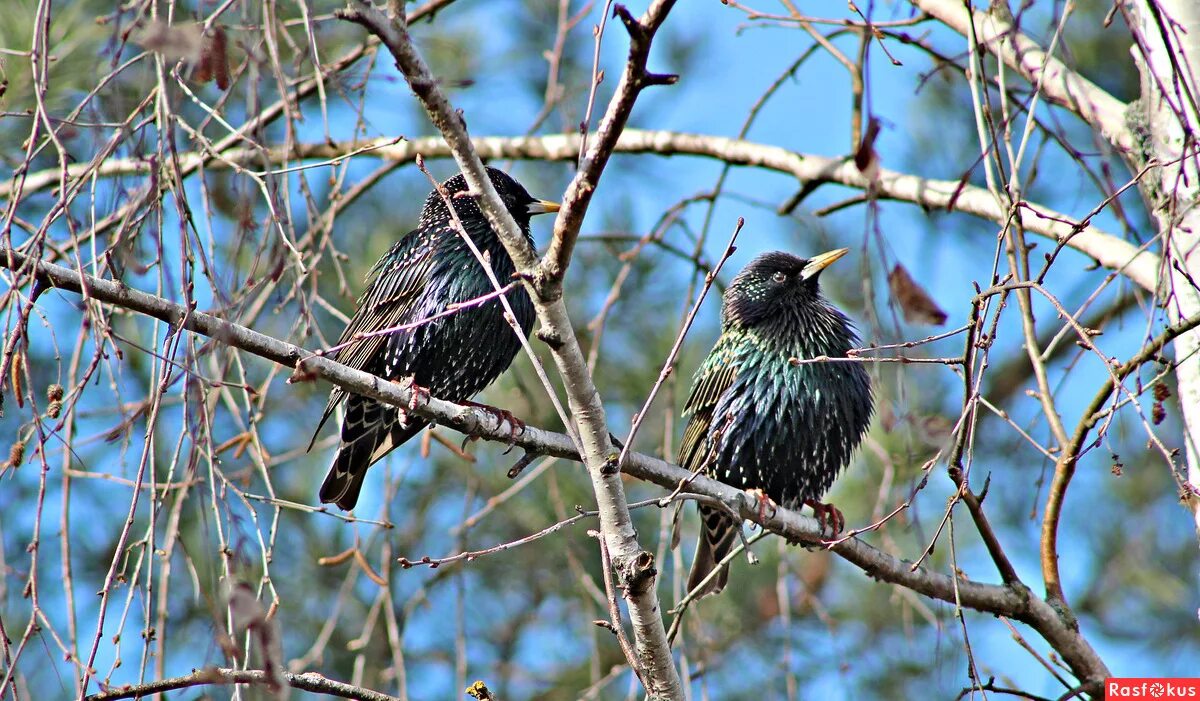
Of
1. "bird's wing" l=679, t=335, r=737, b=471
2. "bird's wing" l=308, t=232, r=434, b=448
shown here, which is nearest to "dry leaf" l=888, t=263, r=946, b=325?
"bird's wing" l=679, t=335, r=737, b=471

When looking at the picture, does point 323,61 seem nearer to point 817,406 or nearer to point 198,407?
point 198,407

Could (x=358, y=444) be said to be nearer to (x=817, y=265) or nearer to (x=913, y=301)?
(x=817, y=265)

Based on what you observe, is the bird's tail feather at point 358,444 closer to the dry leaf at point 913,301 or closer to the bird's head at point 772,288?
the bird's head at point 772,288

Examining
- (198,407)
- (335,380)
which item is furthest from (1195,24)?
(198,407)

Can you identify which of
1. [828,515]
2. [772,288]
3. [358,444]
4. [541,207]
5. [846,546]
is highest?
[541,207]

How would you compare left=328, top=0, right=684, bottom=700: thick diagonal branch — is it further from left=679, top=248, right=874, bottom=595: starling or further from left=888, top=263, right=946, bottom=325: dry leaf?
left=679, top=248, right=874, bottom=595: starling

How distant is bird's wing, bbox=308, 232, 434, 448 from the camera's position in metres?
4.15

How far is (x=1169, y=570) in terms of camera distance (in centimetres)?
584

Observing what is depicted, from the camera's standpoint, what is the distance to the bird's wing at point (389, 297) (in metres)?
4.15

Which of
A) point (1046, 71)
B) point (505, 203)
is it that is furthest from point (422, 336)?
point (1046, 71)

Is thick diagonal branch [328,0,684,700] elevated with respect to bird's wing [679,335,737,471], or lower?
lower

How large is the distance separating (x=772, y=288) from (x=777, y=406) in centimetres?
58

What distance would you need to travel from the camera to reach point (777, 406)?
421 cm

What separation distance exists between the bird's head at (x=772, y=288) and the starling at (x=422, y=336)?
89 cm
